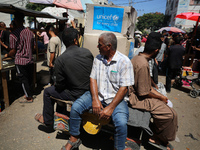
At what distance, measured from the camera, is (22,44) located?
3.48 metres

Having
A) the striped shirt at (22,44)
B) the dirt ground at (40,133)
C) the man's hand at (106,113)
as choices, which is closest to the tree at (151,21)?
the dirt ground at (40,133)

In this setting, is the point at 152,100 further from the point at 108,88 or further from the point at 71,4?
the point at 71,4

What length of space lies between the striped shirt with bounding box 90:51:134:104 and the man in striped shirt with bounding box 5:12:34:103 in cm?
208

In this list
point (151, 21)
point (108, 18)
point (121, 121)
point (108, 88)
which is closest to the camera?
→ point (121, 121)

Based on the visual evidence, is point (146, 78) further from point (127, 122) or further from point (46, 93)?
point (46, 93)

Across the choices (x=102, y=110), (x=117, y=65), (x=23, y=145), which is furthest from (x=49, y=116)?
(x=117, y=65)

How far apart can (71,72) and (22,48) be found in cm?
190

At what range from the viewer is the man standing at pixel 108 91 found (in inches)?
85.2

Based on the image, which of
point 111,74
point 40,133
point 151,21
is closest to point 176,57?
point 111,74

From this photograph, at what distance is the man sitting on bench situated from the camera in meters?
2.40

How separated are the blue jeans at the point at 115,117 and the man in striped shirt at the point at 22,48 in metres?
2.06

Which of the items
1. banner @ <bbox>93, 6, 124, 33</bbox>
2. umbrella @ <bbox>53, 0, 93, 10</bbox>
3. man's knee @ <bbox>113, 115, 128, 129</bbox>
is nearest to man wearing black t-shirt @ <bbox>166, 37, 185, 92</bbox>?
banner @ <bbox>93, 6, 124, 33</bbox>

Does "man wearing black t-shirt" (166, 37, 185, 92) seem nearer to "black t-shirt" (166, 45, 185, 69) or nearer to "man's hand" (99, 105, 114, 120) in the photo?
"black t-shirt" (166, 45, 185, 69)

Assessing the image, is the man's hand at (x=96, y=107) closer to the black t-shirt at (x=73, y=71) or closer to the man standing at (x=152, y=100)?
the black t-shirt at (x=73, y=71)
